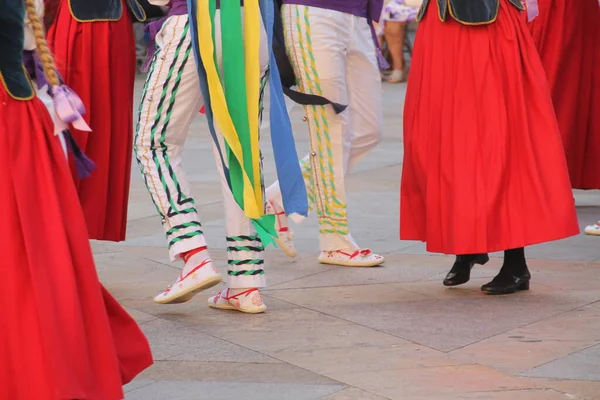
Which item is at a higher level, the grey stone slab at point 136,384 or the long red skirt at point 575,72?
the long red skirt at point 575,72

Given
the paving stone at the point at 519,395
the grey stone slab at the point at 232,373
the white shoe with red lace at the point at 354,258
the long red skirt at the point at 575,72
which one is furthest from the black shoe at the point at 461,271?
the long red skirt at the point at 575,72

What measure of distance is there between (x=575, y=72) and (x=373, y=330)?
3.19 metres

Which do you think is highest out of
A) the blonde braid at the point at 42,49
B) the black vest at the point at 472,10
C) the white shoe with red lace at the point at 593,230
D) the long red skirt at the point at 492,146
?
the blonde braid at the point at 42,49

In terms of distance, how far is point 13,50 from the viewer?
357cm


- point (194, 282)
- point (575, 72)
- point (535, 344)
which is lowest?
point (535, 344)

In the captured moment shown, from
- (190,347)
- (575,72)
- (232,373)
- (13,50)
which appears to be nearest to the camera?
(13,50)

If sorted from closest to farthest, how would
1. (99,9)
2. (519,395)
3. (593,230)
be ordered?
(519,395) → (99,9) → (593,230)

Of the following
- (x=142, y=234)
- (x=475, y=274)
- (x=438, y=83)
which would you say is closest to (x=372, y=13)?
(x=438, y=83)

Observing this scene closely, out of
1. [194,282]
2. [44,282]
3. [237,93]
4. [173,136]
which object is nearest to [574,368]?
[194,282]

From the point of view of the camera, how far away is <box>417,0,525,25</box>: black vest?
5.44 metres

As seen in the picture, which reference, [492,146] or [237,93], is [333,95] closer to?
[492,146]

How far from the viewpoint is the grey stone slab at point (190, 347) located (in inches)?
183

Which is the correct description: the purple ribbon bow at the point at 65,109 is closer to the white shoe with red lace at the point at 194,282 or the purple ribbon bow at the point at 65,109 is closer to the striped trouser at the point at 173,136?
the striped trouser at the point at 173,136

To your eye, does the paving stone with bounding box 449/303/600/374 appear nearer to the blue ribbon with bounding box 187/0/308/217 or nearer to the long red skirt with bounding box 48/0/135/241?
the blue ribbon with bounding box 187/0/308/217
